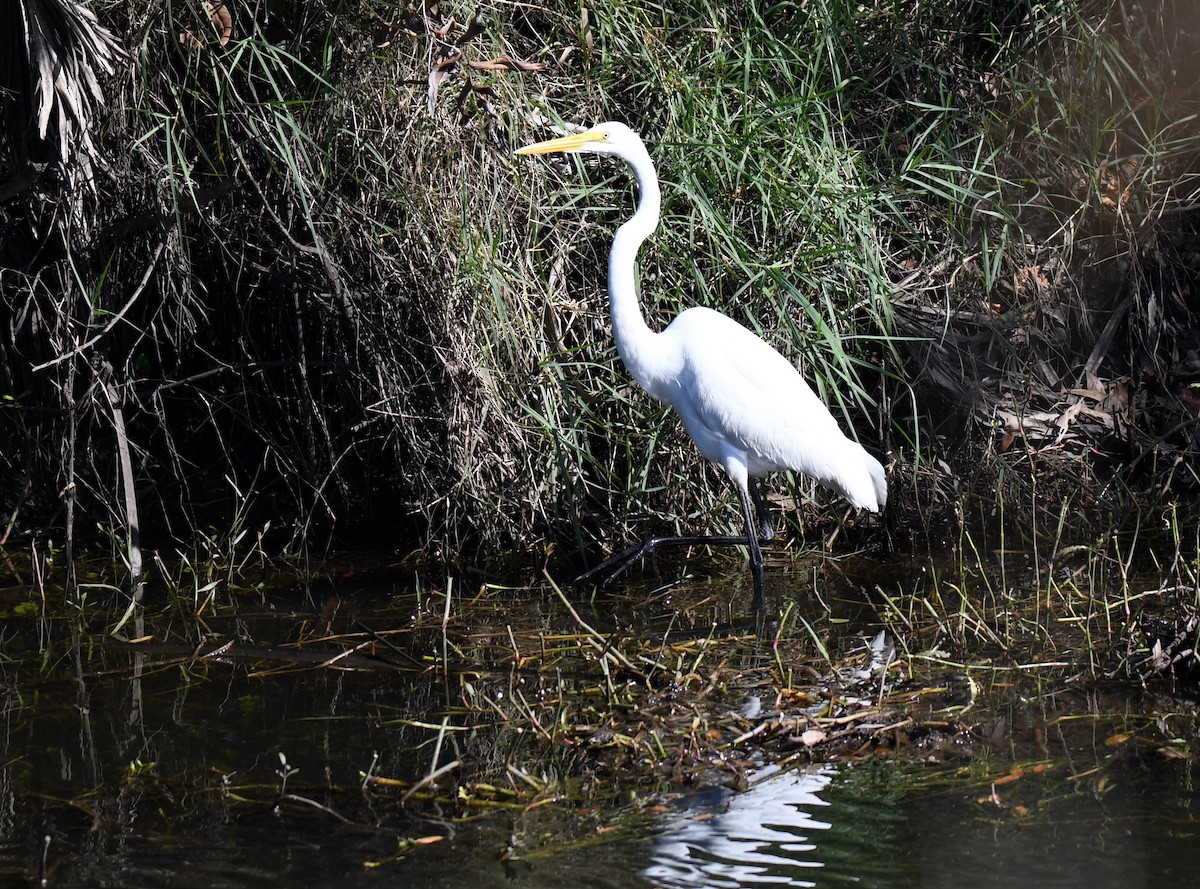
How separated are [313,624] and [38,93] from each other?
73.3 inches

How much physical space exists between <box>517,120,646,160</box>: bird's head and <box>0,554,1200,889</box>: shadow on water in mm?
1619

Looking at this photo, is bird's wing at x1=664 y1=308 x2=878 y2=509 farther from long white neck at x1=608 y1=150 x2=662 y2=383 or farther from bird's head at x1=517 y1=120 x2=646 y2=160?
bird's head at x1=517 y1=120 x2=646 y2=160

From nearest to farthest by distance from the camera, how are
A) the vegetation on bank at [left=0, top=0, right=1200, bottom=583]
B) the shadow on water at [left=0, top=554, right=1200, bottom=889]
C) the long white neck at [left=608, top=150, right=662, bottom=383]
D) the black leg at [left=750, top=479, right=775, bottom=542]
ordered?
the shadow on water at [left=0, top=554, right=1200, bottom=889] → the long white neck at [left=608, top=150, right=662, bottom=383] → the vegetation on bank at [left=0, top=0, right=1200, bottom=583] → the black leg at [left=750, top=479, right=775, bottom=542]

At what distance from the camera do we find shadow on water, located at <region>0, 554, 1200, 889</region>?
7.72ft

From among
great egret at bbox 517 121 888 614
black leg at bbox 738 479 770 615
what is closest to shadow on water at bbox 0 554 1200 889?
black leg at bbox 738 479 770 615

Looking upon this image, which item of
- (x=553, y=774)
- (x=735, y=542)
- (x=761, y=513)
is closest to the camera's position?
(x=553, y=774)

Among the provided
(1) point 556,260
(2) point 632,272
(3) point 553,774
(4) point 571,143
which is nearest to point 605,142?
(4) point 571,143

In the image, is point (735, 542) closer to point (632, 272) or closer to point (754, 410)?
point (754, 410)

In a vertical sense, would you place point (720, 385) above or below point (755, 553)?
above

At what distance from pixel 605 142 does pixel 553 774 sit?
2261mm

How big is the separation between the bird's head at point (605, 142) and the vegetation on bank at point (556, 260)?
27 centimetres

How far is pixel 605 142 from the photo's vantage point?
4.19m

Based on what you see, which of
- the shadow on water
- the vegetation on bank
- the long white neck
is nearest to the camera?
the shadow on water

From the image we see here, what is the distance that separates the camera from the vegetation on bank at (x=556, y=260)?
4.35 metres
